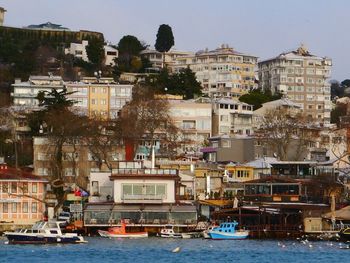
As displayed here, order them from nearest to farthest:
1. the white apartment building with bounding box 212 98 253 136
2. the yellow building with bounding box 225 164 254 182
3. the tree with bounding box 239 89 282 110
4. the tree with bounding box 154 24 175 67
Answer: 1. the yellow building with bounding box 225 164 254 182
2. the white apartment building with bounding box 212 98 253 136
3. the tree with bounding box 239 89 282 110
4. the tree with bounding box 154 24 175 67

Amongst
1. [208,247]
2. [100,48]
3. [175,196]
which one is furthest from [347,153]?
[100,48]

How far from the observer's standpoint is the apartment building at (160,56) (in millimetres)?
180500

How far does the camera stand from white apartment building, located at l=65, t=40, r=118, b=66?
171125mm

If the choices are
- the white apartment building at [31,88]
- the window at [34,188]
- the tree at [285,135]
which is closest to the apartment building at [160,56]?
the white apartment building at [31,88]

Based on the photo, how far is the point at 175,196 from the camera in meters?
96.3

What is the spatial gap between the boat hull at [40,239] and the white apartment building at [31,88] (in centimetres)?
6201

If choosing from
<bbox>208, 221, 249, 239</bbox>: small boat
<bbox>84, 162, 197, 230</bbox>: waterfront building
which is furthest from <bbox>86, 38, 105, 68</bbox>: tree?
<bbox>208, 221, 249, 239</bbox>: small boat

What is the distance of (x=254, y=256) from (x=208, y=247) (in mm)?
6650

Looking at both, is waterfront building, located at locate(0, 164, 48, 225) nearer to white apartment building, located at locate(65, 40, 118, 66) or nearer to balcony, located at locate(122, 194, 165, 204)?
balcony, located at locate(122, 194, 165, 204)

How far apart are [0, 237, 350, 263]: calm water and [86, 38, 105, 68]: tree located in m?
80.6

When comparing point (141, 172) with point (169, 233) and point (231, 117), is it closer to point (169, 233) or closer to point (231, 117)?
point (169, 233)

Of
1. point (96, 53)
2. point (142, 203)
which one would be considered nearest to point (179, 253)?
point (142, 203)

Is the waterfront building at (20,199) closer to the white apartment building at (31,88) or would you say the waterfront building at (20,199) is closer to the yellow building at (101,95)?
the white apartment building at (31,88)

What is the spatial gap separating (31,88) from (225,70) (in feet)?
123
